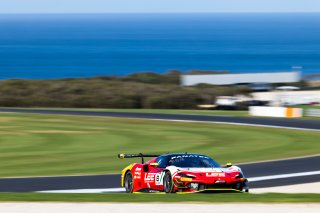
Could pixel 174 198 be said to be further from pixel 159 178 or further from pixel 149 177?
pixel 149 177

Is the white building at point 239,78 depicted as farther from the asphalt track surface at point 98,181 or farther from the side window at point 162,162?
the side window at point 162,162

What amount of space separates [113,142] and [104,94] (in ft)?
149

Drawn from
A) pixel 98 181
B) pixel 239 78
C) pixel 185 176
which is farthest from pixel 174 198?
pixel 239 78

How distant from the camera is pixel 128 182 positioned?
2169 centimetres

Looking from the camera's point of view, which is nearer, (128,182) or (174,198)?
(174,198)

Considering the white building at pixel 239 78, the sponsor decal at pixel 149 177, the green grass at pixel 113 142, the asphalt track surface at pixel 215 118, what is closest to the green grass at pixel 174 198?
the sponsor decal at pixel 149 177

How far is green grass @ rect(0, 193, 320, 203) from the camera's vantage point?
53.8 ft

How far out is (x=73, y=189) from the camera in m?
→ 22.7

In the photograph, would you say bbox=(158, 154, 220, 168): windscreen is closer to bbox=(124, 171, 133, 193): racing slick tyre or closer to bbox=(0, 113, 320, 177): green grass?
bbox=(124, 171, 133, 193): racing slick tyre

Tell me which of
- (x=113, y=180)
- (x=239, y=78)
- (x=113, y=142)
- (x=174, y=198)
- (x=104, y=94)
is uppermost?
(x=239, y=78)

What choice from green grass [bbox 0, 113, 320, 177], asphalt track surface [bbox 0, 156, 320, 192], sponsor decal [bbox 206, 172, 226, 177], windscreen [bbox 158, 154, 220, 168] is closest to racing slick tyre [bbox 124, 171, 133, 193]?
windscreen [bbox 158, 154, 220, 168]

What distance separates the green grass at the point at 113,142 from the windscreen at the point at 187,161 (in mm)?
7589

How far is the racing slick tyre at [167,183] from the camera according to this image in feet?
63.6
